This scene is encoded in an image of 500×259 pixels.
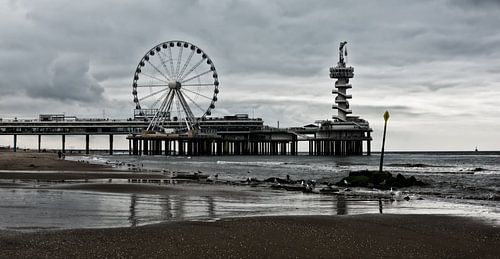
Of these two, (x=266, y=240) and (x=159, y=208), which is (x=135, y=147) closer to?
(x=159, y=208)

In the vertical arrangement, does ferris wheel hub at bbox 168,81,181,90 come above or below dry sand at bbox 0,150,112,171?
above

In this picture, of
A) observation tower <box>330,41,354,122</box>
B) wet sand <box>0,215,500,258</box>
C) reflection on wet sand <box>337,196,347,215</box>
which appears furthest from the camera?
observation tower <box>330,41,354,122</box>

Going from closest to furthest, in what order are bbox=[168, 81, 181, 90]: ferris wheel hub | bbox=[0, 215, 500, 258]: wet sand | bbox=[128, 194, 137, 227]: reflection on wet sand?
bbox=[0, 215, 500, 258]: wet sand, bbox=[128, 194, 137, 227]: reflection on wet sand, bbox=[168, 81, 181, 90]: ferris wheel hub

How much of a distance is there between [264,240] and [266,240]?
35 mm

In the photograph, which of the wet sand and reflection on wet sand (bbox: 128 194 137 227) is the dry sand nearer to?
Answer: reflection on wet sand (bbox: 128 194 137 227)

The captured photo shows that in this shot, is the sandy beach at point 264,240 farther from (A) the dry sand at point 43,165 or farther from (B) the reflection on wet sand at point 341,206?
(A) the dry sand at point 43,165

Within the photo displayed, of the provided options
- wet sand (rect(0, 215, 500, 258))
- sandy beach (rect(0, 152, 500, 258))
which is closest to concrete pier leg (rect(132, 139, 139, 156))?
sandy beach (rect(0, 152, 500, 258))

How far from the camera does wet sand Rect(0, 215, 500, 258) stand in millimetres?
8453

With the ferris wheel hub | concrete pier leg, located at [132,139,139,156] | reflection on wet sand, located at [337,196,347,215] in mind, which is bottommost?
reflection on wet sand, located at [337,196,347,215]

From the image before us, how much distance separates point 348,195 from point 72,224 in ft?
40.6

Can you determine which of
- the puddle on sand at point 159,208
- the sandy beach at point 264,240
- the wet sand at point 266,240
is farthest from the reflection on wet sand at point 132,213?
the wet sand at point 266,240

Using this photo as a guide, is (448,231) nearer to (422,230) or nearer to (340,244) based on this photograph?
(422,230)

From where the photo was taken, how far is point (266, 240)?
9664 mm

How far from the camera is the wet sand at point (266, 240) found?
8453mm
